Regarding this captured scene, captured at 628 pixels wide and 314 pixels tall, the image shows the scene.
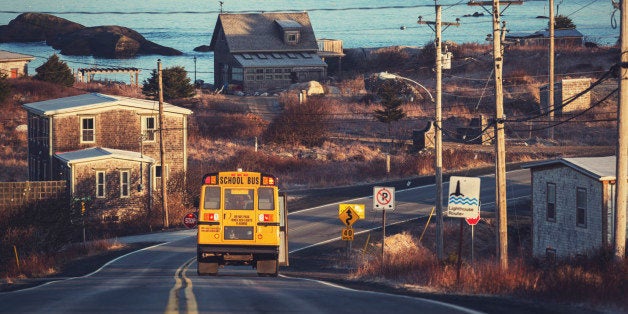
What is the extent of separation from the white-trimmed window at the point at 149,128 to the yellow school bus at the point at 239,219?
94.3 feet

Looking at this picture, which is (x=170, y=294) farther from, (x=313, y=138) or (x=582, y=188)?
(x=313, y=138)

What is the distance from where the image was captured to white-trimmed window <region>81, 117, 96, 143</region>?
175ft

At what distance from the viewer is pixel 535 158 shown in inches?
2319

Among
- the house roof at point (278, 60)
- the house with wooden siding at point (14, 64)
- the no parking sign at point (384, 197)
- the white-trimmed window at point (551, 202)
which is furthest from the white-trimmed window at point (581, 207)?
the house with wooden siding at point (14, 64)

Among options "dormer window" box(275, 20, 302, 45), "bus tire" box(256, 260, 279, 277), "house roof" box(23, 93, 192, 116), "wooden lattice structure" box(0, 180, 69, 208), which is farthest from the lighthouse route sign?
"dormer window" box(275, 20, 302, 45)

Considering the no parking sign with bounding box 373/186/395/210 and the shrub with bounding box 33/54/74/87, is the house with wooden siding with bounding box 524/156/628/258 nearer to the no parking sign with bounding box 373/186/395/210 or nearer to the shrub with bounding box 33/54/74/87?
the no parking sign with bounding box 373/186/395/210

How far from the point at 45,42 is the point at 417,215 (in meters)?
156

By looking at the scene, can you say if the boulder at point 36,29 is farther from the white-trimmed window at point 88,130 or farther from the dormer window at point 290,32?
the white-trimmed window at point 88,130

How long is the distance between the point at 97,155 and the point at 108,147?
4.61m

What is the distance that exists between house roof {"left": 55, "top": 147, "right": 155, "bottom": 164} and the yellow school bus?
2425 cm

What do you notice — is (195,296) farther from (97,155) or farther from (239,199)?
(97,155)

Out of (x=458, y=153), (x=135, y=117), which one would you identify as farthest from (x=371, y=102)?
(x=135, y=117)

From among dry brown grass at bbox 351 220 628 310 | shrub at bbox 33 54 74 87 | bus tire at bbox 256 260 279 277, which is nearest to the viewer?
dry brown grass at bbox 351 220 628 310

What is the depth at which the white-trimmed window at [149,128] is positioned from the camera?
53.6 meters
